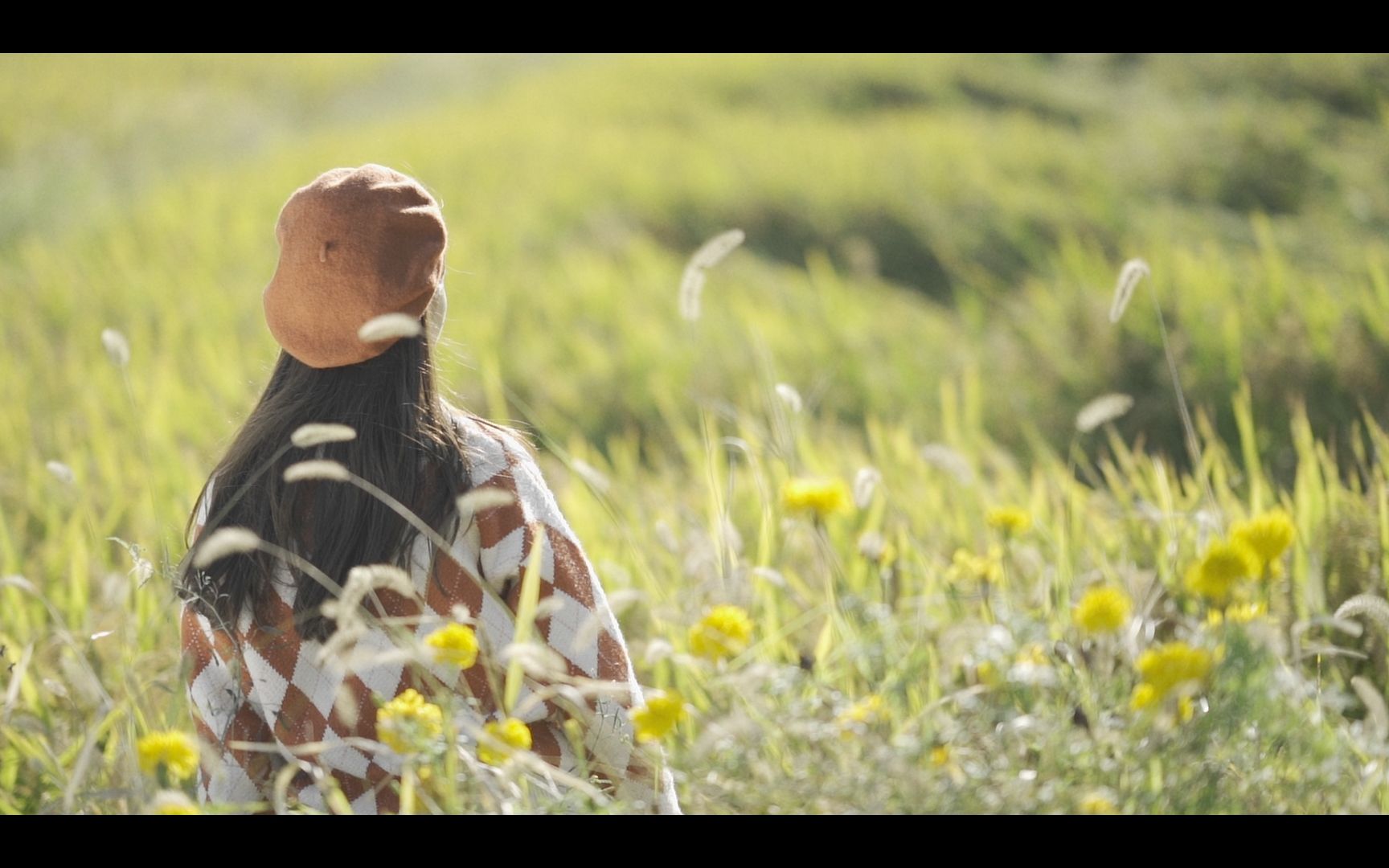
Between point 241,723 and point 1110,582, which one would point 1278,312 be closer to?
point 1110,582

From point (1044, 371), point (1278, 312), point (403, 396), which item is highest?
point (403, 396)

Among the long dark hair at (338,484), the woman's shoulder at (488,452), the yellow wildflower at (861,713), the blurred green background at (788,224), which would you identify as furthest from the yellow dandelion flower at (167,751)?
the blurred green background at (788,224)

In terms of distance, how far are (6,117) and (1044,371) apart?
7.80 metres

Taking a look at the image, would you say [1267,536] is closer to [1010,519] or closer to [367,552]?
[1010,519]

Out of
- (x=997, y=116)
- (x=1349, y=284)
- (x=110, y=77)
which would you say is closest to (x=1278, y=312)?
(x=1349, y=284)

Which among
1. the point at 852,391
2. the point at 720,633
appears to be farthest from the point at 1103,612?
the point at 852,391

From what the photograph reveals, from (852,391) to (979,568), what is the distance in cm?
206

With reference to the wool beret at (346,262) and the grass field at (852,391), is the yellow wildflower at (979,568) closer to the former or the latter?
the grass field at (852,391)

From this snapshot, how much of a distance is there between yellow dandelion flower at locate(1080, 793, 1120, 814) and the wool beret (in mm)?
822

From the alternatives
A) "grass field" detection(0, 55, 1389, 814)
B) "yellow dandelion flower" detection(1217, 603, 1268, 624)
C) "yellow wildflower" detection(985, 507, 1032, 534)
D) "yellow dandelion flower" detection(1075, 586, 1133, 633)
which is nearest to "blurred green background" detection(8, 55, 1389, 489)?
"grass field" detection(0, 55, 1389, 814)

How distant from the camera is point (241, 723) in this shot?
1272 millimetres

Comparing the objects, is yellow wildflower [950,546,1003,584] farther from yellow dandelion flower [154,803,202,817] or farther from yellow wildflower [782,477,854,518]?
yellow dandelion flower [154,803,202,817]

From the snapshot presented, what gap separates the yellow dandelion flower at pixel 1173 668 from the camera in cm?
96

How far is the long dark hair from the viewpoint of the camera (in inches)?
49.0
